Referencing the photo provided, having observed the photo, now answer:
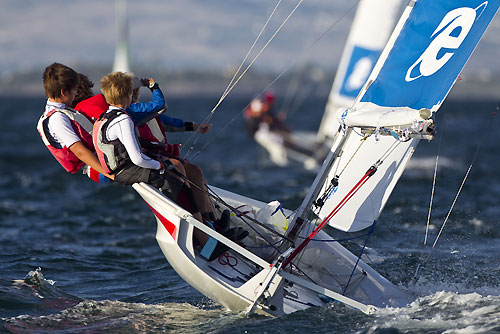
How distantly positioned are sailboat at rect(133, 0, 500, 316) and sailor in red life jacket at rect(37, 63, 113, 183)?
42cm

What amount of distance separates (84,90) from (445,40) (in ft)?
7.77

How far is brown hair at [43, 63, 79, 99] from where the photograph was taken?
4.13m

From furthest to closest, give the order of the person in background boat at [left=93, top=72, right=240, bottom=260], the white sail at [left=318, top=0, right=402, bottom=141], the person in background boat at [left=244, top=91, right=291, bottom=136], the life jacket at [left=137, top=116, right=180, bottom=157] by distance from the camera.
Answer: the person in background boat at [left=244, top=91, right=291, bottom=136], the white sail at [left=318, top=0, right=402, bottom=141], the life jacket at [left=137, top=116, right=180, bottom=157], the person in background boat at [left=93, top=72, right=240, bottom=260]

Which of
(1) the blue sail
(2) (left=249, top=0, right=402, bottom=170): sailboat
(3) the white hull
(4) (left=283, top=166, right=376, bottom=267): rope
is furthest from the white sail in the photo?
(4) (left=283, top=166, right=376, bottom=267): rope

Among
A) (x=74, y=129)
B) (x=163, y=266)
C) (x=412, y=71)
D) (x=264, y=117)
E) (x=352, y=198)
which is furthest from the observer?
(x=264, y=117)

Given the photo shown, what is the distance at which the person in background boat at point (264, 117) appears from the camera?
15.6 m

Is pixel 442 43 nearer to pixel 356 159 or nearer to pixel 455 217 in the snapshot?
pixel 356 159

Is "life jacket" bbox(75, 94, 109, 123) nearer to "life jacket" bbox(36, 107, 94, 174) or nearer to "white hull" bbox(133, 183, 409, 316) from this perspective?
"life jacket" bbox(36, 107, 94, 174)

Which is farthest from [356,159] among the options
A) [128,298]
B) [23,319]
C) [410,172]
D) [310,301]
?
[410,172]

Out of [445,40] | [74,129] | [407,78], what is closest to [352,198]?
[407,78]

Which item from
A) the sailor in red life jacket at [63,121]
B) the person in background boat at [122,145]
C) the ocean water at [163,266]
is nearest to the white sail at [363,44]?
the ocean water at [163,266]

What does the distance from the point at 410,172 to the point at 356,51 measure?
3.38m

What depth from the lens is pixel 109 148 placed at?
4148mm

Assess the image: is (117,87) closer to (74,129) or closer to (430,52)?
(74,129)
